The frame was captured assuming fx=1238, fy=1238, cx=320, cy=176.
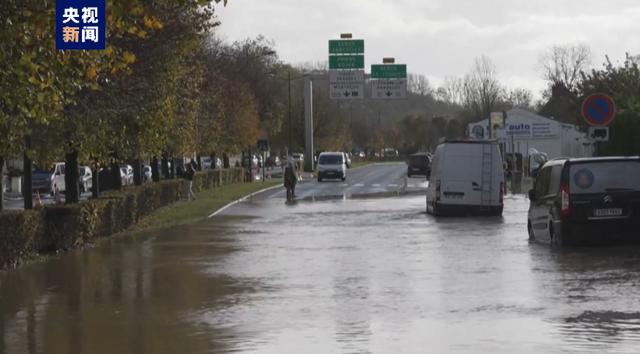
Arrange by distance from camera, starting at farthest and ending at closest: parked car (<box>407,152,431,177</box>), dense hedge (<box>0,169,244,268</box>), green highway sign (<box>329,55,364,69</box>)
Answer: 1. parked car (<box>407,152,431,177</box>)
2. green highway sign (<box>329,55,364,69</box>)
3. dense hedge (<box>0,169,244,268</box>)

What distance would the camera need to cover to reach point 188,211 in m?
38.6

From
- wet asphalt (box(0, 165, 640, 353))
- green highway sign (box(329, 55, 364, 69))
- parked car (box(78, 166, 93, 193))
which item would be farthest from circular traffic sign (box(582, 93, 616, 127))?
parked car (box(78, 166, 93, 193))

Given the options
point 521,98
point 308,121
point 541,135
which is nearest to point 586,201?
point 541,135

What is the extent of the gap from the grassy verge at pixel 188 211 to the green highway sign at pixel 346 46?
1179cm

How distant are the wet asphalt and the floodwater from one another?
0.02m

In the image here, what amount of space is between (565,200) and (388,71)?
1813 inches

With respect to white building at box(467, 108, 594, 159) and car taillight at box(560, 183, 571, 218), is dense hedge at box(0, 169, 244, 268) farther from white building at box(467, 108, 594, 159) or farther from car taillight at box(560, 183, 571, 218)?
white building at box(467, 108, 594, 159)

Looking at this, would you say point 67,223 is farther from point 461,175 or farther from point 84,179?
point 84,179

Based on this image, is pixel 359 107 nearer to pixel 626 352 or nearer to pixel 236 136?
pixel 236 136

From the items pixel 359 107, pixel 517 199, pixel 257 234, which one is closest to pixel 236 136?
pixel 517 199

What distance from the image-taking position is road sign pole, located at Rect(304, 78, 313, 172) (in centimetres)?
8300

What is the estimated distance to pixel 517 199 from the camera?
4444cm

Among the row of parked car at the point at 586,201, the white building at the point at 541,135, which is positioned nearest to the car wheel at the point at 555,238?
the row of parked car at the point at 586,201

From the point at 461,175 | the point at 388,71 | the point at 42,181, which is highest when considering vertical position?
the point at 388,71
